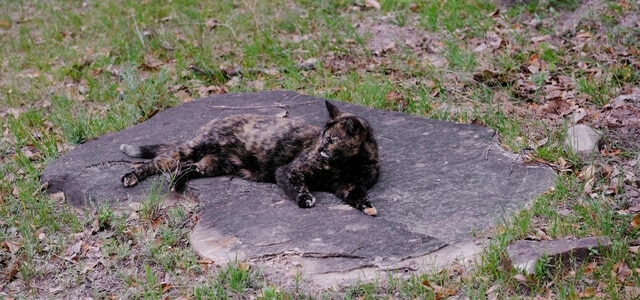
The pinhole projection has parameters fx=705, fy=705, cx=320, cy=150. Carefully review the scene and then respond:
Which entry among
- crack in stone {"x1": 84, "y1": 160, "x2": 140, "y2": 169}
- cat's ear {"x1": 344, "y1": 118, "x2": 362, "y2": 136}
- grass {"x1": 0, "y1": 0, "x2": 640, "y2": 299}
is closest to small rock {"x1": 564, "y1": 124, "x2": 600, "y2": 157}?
grass {"x1": 0, "y1": 0, "x2": 640, "y2": 299}

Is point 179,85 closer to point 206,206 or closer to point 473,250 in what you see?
point 206,206

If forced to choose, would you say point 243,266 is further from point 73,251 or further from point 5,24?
point 5,24

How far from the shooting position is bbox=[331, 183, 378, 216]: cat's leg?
6.21 metres

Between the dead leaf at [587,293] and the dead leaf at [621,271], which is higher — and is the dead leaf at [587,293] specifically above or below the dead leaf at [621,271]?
below

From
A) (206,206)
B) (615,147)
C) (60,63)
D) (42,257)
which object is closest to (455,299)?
(206,206)

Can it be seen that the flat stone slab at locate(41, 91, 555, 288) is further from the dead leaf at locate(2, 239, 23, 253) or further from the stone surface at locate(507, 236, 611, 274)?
the dead leaf at locate(2, 239, 23, 253)

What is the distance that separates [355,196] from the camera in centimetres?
639

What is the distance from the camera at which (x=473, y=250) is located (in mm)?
5602

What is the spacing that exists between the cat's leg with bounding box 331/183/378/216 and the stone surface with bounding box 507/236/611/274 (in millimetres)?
1286

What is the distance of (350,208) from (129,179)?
2286mm

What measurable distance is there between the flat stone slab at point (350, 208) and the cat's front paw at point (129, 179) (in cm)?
7

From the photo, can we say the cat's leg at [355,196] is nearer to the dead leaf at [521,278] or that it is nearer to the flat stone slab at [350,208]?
the flat stone slab at [350,208]

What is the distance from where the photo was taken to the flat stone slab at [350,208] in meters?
5.64

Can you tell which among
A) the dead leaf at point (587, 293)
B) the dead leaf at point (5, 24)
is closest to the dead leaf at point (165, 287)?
the dead leaf at point (587, 293)
